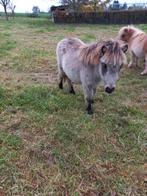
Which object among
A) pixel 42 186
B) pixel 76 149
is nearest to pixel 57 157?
pixel 76 149

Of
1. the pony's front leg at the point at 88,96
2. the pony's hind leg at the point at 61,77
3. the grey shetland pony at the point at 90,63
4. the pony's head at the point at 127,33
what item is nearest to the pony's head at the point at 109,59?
the grey shetland pony at the point at 90,63

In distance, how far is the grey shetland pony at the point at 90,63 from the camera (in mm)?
3588

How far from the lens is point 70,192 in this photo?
2.85m

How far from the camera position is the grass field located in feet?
9.66

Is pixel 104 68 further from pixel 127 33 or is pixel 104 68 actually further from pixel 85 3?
pixel 85 3

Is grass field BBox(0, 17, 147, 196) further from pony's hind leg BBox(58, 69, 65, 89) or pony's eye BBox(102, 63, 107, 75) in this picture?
pony's eye BBox(102, 63, 107, 75)

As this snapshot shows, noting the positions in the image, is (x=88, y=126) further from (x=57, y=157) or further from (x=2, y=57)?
(x=2, y=57)

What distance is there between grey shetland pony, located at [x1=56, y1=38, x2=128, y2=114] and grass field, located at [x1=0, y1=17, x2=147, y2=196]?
0.36 meters

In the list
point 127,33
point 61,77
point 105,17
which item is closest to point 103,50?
point 61,77

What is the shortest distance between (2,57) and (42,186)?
4941 mm

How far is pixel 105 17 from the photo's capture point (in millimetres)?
16812

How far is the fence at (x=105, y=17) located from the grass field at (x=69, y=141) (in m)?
11.5

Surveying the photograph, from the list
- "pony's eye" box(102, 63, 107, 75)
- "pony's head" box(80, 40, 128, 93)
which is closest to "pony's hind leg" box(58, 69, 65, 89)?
"pony's head" box(80, 40, 128, 93)

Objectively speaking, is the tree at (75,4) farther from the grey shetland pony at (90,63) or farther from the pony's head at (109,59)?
the pony's head at (109,59)
